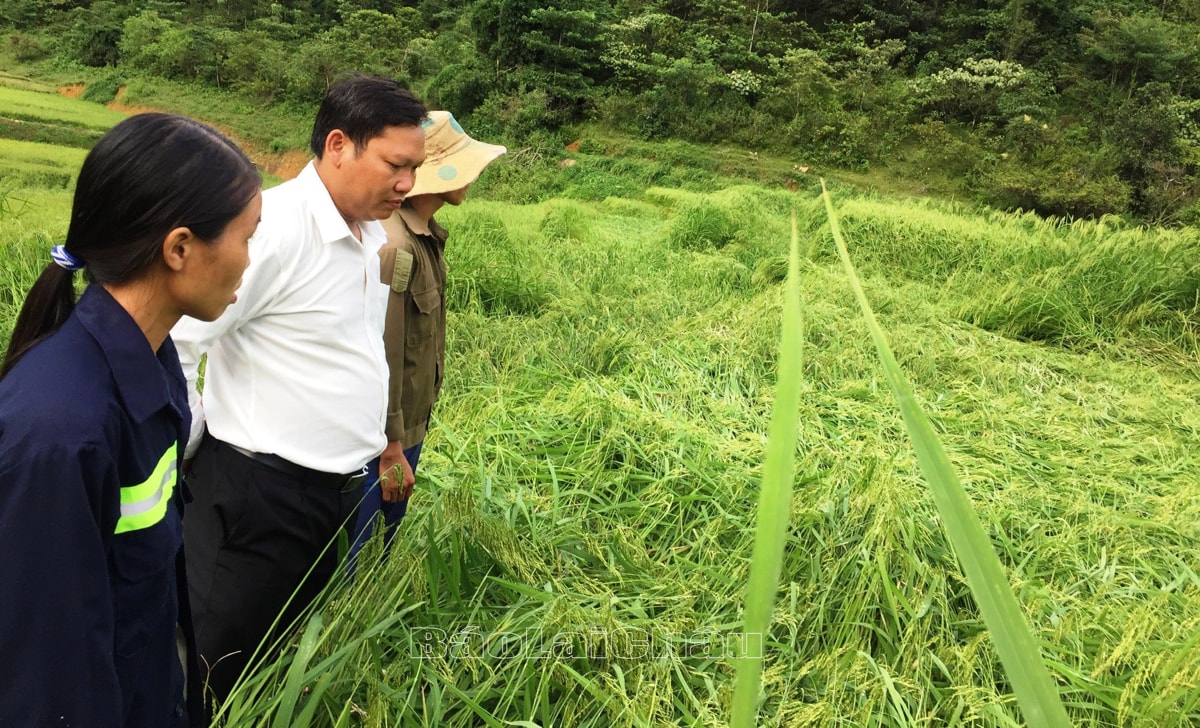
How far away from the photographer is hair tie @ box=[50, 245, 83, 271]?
73 cm

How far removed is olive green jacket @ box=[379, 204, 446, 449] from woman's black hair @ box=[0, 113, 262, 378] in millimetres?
632

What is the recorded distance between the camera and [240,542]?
1157 mm

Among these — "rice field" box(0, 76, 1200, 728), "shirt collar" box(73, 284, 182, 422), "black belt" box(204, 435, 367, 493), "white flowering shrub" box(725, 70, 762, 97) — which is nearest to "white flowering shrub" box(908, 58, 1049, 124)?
"white flowering shrub" box(725, 70, 762, 97)

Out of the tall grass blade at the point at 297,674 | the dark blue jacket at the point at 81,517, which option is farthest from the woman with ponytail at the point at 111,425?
the tall grass blade at the point at 297,674

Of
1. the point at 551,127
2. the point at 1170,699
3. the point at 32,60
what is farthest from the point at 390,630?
the point at 32,60

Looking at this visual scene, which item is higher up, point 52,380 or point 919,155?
point 52,380

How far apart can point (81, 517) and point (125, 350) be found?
0.61ft

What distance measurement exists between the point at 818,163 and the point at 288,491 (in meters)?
16.1

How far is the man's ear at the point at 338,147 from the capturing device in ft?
4.15

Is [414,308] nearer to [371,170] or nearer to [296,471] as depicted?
[371,170]

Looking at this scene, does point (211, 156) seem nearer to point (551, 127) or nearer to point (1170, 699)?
point (1170, 699)

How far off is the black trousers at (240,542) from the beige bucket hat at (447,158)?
779 millimetres

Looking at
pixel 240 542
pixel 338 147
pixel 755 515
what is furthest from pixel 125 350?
pixel 755 515

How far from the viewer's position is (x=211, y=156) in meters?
0.80
